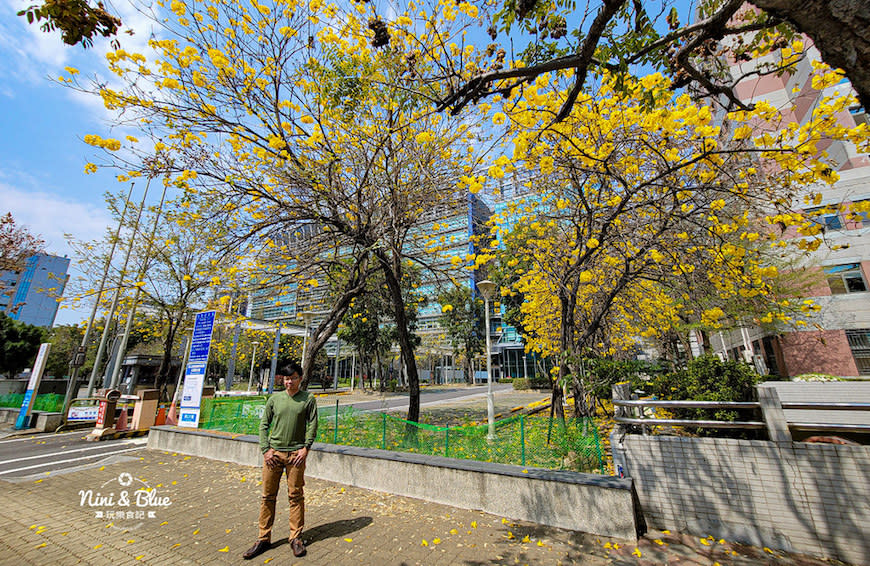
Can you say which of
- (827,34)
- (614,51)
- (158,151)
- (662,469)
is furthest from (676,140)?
(158,151)

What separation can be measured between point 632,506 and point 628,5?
5.55 m

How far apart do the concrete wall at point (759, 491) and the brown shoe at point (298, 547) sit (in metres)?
3.99

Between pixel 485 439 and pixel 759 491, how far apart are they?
3.34 metres

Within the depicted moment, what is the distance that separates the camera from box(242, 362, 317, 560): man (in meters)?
3.74

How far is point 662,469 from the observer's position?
166 inches

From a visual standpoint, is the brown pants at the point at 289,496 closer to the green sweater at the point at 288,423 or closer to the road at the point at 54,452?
the green sweater at the point at 288,423

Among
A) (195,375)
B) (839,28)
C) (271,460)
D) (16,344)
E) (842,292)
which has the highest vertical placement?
(842,292)

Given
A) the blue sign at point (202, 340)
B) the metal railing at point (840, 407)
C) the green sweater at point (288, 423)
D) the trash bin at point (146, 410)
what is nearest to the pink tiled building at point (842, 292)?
the metal railing at point (840, 407)

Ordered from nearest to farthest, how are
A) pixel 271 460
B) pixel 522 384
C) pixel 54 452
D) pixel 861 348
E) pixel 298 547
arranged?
pixel 298 547
pixel 271 460
pixel 54 452
pixel 861 348
pixel 522 384

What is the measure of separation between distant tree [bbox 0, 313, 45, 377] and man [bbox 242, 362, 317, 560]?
35.5 meters

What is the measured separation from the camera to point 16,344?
2662cm

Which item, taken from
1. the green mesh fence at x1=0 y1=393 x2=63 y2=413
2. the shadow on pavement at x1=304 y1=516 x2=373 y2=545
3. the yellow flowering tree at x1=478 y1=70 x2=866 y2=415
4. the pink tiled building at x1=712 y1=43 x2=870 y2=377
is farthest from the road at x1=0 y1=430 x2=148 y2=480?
the pink tiled building at x1=712 y1=43 x2=870 y2=377

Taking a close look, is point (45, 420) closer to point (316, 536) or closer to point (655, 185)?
point (316, 536)

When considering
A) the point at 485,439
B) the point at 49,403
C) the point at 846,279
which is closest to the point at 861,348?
the point at 846,279
